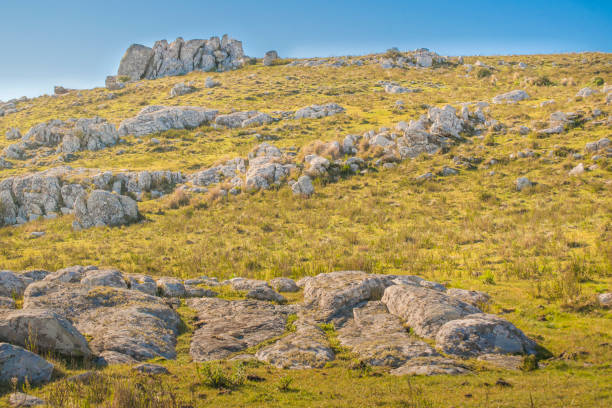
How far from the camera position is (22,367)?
6.76 m

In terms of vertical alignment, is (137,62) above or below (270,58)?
above

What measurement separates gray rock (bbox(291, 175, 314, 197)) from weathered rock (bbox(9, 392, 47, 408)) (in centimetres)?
2467

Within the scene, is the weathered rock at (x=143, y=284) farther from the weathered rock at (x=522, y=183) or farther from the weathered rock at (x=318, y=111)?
the weathered rock at (x=318, y=111)

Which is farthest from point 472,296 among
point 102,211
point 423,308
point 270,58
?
point 270,58

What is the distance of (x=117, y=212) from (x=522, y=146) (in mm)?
35041

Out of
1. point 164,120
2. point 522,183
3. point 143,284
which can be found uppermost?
point 164,120

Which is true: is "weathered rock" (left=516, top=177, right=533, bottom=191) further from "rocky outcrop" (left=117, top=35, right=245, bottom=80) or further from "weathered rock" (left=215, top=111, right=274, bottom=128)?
"rocky outcrop" (left=117, top=35, right=245, bottom=80)

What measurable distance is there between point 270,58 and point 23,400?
100918mm

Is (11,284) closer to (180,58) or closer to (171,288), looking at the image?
(171,288)

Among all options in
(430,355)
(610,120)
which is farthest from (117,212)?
(610,120)

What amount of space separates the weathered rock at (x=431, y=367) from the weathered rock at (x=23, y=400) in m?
6.77

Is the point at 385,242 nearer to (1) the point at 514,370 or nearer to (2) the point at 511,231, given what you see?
(2) the point at 511,231

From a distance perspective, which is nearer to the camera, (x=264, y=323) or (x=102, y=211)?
(x=264, y=323)

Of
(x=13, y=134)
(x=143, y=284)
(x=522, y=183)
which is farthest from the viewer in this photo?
(x=13, y=134)
